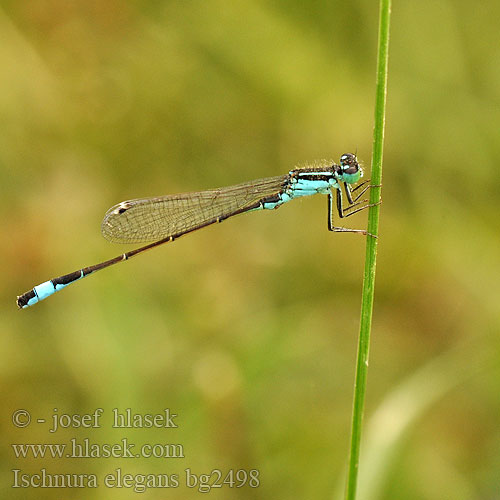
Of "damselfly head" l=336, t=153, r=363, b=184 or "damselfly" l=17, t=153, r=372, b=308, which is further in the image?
"damselfly" l=17, t=153, r=372, b=308

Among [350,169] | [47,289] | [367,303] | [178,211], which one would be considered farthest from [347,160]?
[47,289]

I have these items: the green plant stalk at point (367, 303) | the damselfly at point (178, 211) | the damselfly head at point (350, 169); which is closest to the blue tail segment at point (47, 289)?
the damselfly at point (178, 211)

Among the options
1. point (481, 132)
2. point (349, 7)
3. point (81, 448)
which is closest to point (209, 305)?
point (81, 448)

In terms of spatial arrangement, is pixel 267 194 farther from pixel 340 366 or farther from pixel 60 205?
pixel 60 205

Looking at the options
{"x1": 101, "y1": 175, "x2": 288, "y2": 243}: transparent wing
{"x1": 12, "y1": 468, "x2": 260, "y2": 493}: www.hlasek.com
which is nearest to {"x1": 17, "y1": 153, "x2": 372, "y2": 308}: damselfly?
{"x1": 101, "y1": 175, "x2": 288, "y2": 243}: transparent wing

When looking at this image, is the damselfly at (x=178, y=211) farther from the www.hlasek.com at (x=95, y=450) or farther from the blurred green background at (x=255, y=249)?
the www.hlasek.com at (x=95, y=450)

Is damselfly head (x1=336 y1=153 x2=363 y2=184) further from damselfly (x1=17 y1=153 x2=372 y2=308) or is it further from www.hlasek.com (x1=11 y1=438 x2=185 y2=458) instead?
www.hlasek.com (x1=11 y1=438 x2=185 y2=458)

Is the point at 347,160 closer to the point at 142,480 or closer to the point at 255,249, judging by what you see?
the point at 255,249
